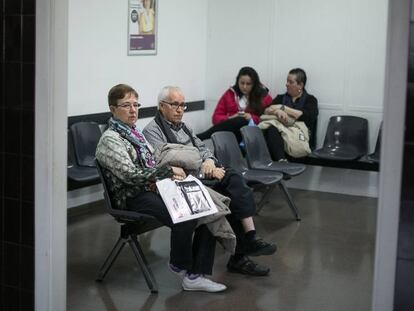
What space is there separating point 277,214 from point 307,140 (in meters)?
1.07

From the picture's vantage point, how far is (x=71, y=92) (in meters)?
6.48

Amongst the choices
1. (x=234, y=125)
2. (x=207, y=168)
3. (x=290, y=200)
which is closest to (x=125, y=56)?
(x=234, y=125)

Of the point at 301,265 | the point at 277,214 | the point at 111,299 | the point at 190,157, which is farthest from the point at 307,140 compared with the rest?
the point at 111,299

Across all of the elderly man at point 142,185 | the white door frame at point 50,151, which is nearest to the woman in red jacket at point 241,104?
the elderly man at point 142,185

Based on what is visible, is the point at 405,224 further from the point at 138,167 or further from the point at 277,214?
the point at 277,214

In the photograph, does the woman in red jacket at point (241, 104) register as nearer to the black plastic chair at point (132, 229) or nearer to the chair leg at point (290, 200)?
the chair leg at point (290, 200)

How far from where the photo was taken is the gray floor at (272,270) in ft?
15.0

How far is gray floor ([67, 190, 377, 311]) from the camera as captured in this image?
4.57m

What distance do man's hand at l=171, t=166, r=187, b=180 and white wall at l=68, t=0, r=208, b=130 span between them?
208 centimetres

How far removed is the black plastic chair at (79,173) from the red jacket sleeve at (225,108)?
7.05ft

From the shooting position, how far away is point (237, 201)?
505cm

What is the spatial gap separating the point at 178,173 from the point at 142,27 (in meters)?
3.04

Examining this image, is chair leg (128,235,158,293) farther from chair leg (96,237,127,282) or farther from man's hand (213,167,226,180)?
man's hand (213,167,226,180)

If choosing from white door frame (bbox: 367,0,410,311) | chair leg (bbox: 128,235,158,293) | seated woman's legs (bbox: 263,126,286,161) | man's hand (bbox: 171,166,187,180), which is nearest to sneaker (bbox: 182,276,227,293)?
chair leg (bbox: 128,235,158,293)
